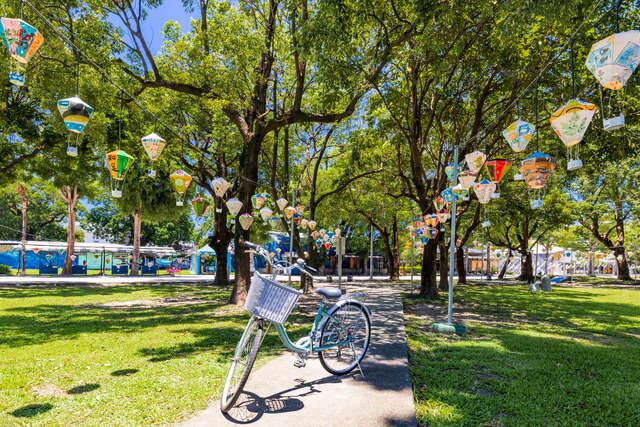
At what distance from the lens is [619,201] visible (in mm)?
27016

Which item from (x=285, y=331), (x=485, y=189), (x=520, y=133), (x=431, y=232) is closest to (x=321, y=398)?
(x=285, y=331)

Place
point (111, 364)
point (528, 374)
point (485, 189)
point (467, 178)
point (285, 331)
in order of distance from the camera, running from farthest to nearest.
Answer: point (467, 178), point (485, 189), point (111, 364), point (528, 374), point (285, 331)

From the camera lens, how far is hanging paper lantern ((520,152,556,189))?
232 inches

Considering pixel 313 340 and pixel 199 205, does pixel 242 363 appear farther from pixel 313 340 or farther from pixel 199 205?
pixel 199 205

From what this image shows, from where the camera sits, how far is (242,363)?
137 inches

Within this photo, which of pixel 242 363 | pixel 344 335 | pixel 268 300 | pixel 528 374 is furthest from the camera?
pixel 528 374

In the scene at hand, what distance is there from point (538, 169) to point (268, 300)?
16.2 feet

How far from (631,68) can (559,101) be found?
7.46 metres

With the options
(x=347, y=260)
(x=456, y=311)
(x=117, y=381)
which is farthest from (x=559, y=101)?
(x=347, y=260)

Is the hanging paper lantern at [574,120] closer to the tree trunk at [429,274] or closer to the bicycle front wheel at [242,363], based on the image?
the bicycle front wheel at [242,363]

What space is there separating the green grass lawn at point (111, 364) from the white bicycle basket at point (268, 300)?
3.75 feet

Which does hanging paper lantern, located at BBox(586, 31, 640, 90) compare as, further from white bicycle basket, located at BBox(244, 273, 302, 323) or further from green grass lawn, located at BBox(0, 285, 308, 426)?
green grass lawn, located at BBox(0, 285, 308, 426)

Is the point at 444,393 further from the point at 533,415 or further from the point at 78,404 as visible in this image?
the point at 78,404

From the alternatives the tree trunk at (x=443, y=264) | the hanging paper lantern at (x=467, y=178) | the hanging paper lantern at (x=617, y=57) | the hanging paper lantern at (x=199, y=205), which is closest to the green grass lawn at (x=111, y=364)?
the hanging paper lantern at (x=199, y=205)
